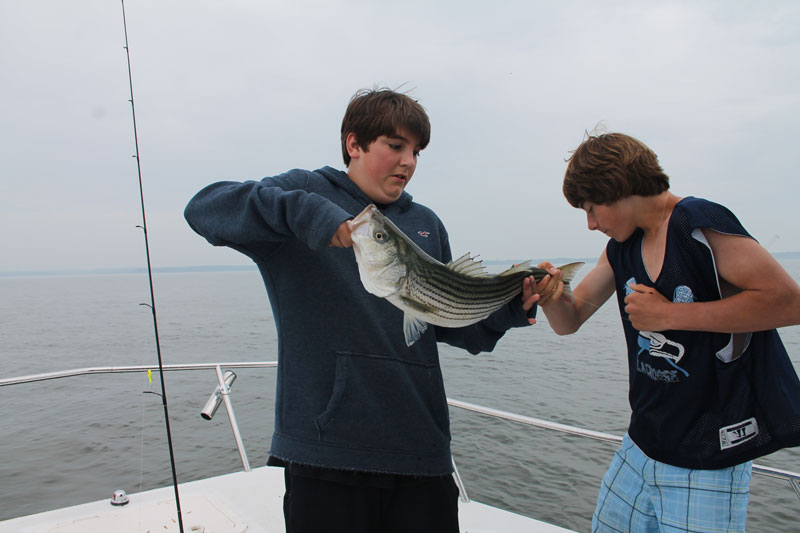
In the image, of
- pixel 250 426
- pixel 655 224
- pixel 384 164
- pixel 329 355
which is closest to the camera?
pixel 329 355

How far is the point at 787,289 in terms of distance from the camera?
6.63ft

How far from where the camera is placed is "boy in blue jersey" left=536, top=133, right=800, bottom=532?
2.09 metres

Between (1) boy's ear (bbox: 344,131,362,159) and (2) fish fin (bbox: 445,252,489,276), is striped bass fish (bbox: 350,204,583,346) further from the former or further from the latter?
(1) boy's ear (bbox: 344,131,362,159)

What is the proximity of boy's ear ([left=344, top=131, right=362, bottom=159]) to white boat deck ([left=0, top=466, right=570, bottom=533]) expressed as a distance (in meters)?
2.77

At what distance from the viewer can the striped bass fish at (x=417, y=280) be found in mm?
1885

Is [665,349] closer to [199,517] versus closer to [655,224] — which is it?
[655,224]

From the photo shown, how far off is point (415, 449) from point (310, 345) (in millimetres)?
638

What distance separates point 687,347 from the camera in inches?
91.0

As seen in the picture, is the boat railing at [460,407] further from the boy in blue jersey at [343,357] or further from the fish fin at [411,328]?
the fish fin at [411,328]

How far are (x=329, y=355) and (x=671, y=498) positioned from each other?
5.43 feet

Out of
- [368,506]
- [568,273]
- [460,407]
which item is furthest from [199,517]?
[568,273]

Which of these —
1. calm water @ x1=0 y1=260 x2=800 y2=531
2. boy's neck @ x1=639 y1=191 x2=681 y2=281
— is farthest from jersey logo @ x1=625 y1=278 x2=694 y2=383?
calm water @ x1=0 y1=260 x2=800 y2=531

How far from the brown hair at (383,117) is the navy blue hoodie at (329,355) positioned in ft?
1.18

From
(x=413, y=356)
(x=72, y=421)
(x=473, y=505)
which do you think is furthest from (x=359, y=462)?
(x=72, y=421)
